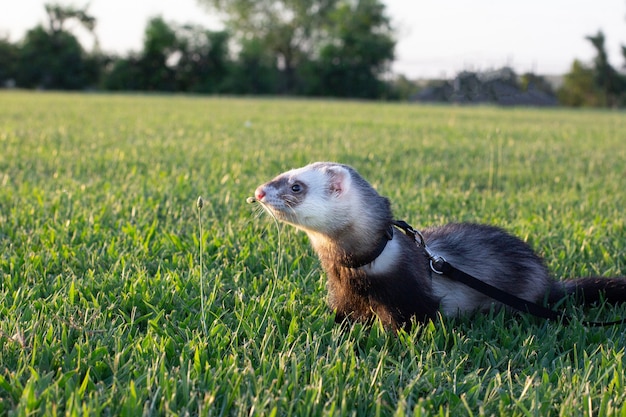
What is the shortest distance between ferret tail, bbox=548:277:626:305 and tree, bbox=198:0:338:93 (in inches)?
1777

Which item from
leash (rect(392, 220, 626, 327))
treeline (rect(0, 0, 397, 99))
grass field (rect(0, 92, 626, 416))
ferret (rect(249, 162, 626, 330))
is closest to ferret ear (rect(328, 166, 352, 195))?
ferret (rect(249, 162, 626, 330))

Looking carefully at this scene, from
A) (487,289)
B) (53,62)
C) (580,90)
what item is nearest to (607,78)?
(580,90)

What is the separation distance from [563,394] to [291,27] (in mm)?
47624

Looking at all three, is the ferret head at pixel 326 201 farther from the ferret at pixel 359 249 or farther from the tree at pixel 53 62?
the tree at pixel 53 62

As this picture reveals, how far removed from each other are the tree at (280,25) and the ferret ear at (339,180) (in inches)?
1784

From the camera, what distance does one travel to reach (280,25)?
46500mm

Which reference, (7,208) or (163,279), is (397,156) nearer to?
(7,208)

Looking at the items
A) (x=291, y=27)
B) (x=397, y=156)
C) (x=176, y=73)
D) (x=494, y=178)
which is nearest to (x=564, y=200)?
(x=494, y=178)

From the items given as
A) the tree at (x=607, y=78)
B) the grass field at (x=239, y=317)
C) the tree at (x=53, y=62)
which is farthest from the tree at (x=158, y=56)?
the grass field at (x=239, y=317)

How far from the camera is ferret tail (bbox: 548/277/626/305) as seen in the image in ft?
7.71

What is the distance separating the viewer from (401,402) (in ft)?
4.81

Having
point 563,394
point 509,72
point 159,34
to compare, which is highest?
point 159,34

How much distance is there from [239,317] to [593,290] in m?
1.40

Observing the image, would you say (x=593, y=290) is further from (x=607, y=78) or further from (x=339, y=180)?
(x=607, y=78)
